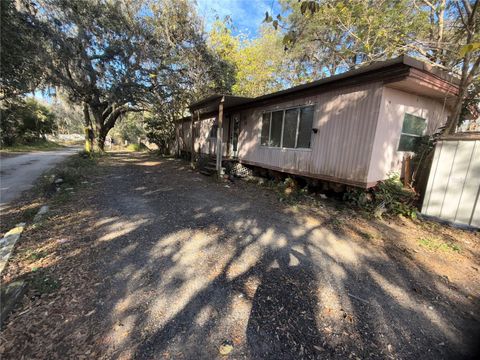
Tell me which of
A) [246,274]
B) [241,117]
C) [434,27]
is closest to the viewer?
[246,274]

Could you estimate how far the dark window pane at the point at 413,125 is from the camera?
5.49m

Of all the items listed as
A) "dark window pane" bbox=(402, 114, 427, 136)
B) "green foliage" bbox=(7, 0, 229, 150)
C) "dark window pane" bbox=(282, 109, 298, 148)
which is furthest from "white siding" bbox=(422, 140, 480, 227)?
"green foliage" bbox=(7, 0, 229, 150)

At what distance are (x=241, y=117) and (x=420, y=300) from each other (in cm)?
867

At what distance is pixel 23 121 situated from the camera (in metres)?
20.3

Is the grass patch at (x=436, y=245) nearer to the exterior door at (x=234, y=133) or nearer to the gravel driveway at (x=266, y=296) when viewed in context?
the gravel driveway at (x=266, y=296)

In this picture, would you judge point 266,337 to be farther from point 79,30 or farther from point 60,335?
point 79,30

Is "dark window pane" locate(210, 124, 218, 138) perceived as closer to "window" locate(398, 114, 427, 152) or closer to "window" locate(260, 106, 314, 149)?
"window" locate(260, 106, 314, 149)

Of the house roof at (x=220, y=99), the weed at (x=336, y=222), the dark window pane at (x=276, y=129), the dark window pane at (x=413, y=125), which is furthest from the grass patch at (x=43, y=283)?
the dark window pane at (x=413, y=125)

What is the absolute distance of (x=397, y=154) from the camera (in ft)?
18.3

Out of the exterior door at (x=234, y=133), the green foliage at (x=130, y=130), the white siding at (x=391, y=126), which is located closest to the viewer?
the white siding at (x=391, y=126)

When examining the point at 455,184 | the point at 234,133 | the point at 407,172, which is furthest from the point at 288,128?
the point at 455,184

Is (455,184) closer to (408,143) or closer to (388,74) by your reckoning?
(408,143)

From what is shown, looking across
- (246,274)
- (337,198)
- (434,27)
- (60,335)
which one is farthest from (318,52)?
(60,335)

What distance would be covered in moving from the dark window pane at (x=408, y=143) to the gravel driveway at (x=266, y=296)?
2805mm
